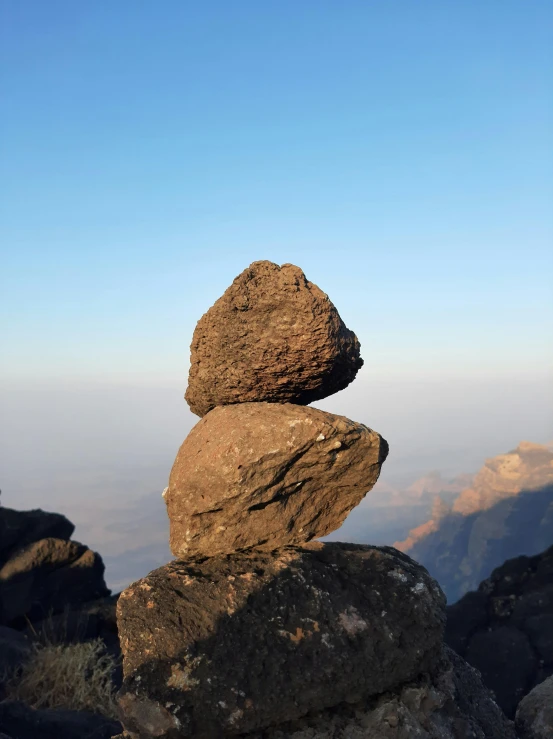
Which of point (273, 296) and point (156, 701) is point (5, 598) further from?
point (273, 296)

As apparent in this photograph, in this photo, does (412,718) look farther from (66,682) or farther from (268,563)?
(66,682)

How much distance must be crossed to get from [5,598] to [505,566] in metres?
Result: 10.4

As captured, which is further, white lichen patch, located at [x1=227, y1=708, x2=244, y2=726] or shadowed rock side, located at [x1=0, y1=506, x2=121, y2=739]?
shadowed rock side, located at [x1=0, y1=506, x2=121, y2=739]

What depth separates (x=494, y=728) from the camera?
4953 mm

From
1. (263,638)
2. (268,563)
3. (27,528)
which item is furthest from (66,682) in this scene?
(263,638)

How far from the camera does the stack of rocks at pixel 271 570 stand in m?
4.07

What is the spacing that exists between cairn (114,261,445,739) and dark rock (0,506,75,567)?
32.6 feet

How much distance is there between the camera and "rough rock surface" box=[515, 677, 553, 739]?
5389 millimetres

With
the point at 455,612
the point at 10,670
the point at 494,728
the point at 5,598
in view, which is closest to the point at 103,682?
the point at 10,670

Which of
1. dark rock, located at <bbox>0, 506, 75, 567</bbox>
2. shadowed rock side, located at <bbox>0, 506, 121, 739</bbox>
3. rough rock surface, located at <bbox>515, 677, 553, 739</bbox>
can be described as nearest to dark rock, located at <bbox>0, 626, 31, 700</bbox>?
shadowed rock side, located at <bbox>0, 506, 121, 739</bbox>

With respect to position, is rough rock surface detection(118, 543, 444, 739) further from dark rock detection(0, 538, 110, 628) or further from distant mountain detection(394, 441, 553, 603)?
distant mountain detection(394, 441, 553, 603)

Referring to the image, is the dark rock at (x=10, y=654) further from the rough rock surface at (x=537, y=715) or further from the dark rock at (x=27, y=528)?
the rough rock surface at (x=537, y=715)

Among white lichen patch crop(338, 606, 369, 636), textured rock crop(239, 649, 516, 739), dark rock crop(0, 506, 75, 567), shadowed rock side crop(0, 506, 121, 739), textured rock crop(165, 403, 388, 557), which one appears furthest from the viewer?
dark rock crop(0, 506, 75, 567)

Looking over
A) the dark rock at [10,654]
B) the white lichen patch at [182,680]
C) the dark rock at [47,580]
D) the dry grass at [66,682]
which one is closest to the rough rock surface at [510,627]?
the dry grass at [66,682]
